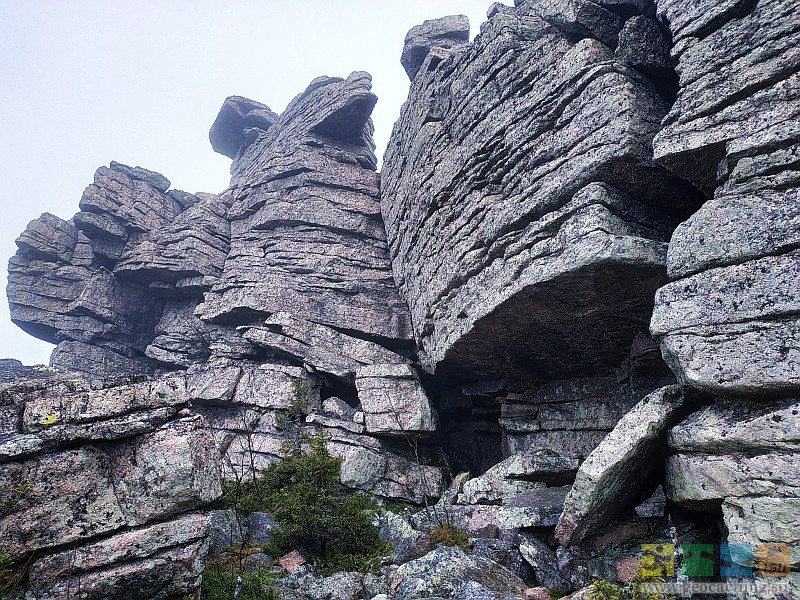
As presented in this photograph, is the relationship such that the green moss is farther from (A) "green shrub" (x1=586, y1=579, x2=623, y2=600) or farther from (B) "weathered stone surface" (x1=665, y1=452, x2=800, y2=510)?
(B) "weathered stone surface" (x1=665, y1=452, x2=800, y2=510)

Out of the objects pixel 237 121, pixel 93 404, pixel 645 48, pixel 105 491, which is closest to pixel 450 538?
pixel 105 491

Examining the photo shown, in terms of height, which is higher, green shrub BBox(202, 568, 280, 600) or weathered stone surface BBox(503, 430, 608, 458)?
weathered stone surface BBox(503, 430, 608, 458)

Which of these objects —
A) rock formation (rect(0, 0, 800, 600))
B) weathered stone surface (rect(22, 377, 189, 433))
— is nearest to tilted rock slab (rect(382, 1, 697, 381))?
rock formation (rect(0, 0, 800, 600))

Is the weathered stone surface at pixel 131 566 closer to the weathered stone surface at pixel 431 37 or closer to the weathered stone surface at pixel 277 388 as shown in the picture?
the weathered stone surface at pixel 277 388

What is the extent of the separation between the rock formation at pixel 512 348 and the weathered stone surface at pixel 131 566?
2.0 inches

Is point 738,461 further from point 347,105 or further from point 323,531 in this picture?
point 347,105

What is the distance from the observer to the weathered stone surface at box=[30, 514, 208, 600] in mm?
10016

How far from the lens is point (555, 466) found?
16969 millimetres

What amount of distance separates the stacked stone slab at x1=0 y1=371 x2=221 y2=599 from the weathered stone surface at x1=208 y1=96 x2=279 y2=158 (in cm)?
4317

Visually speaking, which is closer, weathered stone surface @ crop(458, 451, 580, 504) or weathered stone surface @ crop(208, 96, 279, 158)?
weathered stone surface @ crop(458, 451, 580, 504)

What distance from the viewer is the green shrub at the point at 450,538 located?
1338 centimetres

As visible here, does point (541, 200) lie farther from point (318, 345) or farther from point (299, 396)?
point (299, 396)

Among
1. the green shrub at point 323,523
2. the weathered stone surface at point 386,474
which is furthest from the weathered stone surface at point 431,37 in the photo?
→ the green shrub at point 323,523

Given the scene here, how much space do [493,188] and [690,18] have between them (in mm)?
7997
